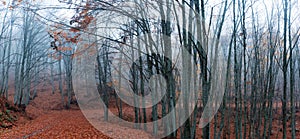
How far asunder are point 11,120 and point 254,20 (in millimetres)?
11099

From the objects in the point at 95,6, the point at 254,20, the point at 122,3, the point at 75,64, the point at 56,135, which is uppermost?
the point at 254,20

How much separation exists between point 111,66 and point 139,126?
3.70m

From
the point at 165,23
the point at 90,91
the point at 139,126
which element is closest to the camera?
the point at 165,23

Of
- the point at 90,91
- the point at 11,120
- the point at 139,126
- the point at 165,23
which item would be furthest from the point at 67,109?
the point at 165,23

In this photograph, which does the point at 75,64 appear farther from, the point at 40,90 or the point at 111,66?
the point at 40,90

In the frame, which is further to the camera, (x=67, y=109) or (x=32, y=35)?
(x=67, y=109)

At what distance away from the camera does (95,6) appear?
11.3 feet

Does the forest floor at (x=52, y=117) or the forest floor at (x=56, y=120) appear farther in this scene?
the forest floor at (x=56, y=120)

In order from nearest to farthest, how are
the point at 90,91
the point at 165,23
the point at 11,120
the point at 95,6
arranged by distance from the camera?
the point at 95,6 → the point at 165,23 → the point at 11,120 → the point at 90,91

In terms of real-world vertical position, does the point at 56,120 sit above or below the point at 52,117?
above

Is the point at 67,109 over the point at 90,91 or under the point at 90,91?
under

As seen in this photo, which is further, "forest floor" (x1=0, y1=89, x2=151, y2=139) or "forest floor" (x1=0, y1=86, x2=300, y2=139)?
"forest floor" (x1=0, y1=86, x2=300, y2=139)

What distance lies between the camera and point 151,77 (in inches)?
294

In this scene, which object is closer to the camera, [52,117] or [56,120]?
[56,120]
